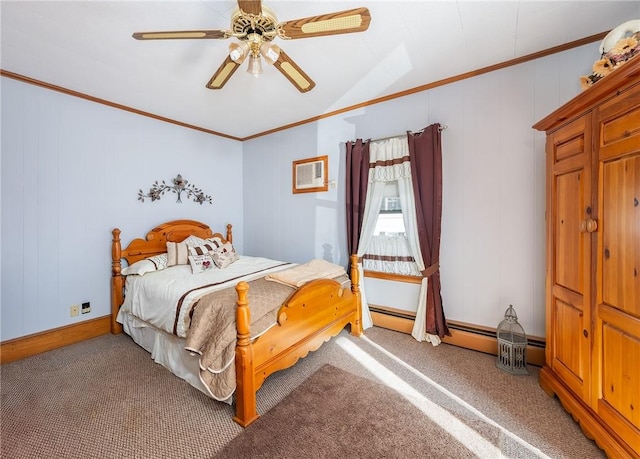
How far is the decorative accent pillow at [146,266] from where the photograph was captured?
281 cm

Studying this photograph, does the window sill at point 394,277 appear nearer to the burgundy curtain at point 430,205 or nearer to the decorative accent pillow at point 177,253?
the burgundy curtain at point 430,205

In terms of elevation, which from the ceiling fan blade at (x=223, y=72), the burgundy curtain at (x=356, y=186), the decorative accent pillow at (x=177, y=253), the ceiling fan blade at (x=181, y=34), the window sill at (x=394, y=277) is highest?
the ceiling fan blade at (x=223, y=72)

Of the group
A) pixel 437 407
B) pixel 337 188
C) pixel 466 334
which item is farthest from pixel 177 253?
pixel 466 334

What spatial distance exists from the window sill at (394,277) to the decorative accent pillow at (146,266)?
230 cm

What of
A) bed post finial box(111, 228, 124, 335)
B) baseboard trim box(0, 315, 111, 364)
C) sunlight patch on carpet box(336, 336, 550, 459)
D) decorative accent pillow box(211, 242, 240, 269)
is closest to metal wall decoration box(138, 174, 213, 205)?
bed post finial box(111, 228, 124, 335)

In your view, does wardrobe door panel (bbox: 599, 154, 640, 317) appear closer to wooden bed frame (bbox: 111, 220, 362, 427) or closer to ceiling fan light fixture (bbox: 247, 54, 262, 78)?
wooden bed frame (bbox: 111, 220, 362, 427)

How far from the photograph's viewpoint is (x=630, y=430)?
4.17 feet

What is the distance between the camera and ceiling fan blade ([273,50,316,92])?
168 cm

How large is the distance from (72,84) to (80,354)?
260 centimetres

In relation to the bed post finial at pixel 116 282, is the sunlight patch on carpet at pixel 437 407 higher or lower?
lower

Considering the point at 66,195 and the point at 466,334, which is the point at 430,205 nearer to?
the point at 466,334

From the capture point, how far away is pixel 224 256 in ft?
10.7

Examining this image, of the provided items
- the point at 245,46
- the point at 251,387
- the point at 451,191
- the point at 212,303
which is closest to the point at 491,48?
the point at 451,191

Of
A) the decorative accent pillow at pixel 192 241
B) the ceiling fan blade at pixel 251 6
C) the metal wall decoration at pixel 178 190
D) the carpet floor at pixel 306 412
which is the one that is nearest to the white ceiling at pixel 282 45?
the ceiling fan blade at pixel 251 6
